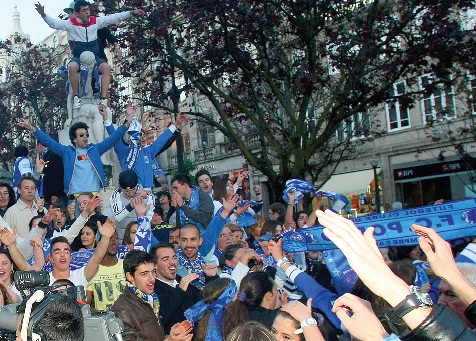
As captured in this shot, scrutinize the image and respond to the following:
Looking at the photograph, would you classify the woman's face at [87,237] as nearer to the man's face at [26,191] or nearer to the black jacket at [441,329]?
the man's face at [26,191]

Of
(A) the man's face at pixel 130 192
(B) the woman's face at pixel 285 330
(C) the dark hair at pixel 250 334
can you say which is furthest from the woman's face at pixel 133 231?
(C) the dark hair at pixel 250 334

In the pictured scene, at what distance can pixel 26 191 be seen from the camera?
768 centimetres

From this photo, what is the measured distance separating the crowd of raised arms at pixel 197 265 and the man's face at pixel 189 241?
0.01 metres

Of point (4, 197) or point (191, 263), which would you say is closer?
point (191, 263)

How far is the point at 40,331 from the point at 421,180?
1118 inches

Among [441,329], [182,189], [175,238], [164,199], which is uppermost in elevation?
[182,189]

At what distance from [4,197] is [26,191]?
2.20 feet

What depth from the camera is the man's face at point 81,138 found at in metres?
8.73

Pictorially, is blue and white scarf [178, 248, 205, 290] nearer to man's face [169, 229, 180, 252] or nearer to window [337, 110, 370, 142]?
man's face [169, 229, 180, 252]

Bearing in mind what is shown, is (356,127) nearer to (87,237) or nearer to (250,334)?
(87,237)

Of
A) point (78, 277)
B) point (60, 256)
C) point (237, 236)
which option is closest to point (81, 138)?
point (237, 236)

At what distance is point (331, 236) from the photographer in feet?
6.74

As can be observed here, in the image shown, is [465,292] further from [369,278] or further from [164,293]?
[164,293]

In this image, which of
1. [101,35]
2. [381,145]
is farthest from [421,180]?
[101,35]
